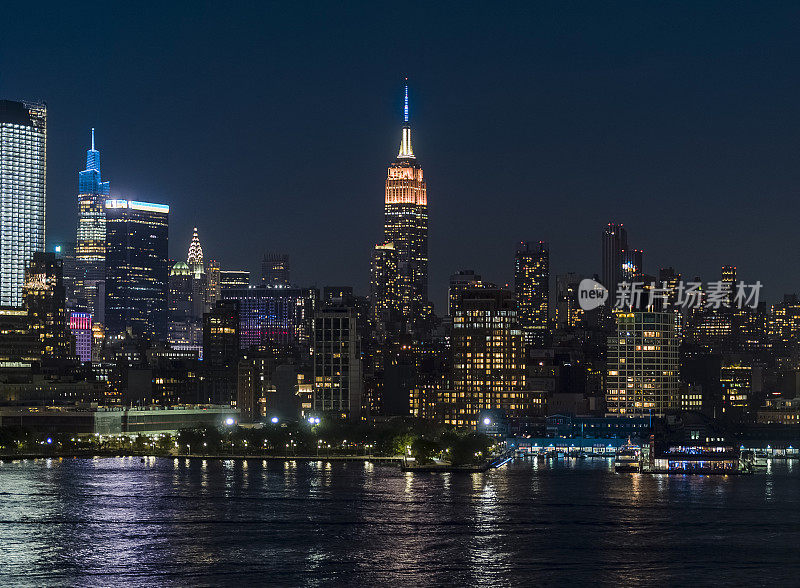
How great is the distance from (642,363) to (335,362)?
3372 centimetres

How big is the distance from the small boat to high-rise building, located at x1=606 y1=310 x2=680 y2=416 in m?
31.8

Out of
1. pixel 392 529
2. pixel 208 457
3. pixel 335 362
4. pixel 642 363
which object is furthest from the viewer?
pixel 642 363

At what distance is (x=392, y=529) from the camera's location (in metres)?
77.7

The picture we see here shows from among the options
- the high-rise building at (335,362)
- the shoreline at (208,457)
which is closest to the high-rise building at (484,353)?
the high-rise building at (335,362)

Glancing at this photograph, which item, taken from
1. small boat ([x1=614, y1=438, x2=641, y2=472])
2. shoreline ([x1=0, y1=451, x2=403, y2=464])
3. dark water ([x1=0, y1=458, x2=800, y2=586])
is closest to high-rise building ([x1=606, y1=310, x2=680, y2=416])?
small boat ([x1=614, y1=438, x2=641, y2=472])

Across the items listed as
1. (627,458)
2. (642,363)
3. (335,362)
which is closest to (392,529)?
(627,458)

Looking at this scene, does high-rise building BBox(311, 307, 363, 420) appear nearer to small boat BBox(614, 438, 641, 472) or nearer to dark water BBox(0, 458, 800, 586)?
small boat BBox(614, 438, 641, 472)

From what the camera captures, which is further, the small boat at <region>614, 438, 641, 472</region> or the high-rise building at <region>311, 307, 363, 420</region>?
the high-rise building at <region>311, 307, 363, 420</region>

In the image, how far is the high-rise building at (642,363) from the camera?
17625 centimetres

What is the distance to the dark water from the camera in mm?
64938

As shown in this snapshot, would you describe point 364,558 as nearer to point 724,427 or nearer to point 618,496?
point 618,496

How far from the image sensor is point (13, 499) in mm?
91750

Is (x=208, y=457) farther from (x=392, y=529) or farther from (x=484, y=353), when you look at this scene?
(x=392, y=529)

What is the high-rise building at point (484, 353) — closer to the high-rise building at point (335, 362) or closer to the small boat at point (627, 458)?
the high-rise building at point (335, 362)
